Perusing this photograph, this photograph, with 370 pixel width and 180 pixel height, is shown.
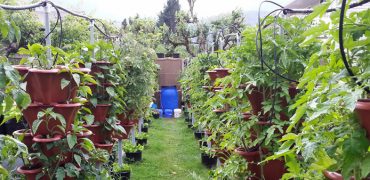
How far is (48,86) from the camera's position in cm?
203

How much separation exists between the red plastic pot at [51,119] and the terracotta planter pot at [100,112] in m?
1.02

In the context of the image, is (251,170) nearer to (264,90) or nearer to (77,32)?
(264,90)

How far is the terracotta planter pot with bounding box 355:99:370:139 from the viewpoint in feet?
2.58

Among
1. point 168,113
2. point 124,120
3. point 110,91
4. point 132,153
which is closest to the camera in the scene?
point 110,91

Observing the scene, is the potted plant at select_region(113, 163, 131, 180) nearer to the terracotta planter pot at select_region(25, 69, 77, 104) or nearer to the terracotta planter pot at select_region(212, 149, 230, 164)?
the terracotta planter pot at select_region(212, 149, 230, 164)

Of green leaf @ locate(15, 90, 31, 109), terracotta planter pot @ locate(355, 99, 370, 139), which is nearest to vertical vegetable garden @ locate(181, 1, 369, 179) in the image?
terracotta planter pot @ locate(355, 99, 370, 139)

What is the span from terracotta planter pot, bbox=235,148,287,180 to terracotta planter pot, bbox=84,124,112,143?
1.45 m

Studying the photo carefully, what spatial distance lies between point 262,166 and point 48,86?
130cm

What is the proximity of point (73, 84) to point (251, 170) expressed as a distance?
1214mm

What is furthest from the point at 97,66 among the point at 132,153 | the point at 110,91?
the point at 132,153

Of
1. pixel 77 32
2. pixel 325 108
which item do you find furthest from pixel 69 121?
pixel 77 32

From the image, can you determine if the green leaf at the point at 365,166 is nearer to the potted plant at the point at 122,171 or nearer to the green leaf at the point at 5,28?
the green leaf at the point at 5,28

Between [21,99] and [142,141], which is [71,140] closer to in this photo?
[21,99]

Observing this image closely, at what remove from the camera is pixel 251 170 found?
229 centimetres
